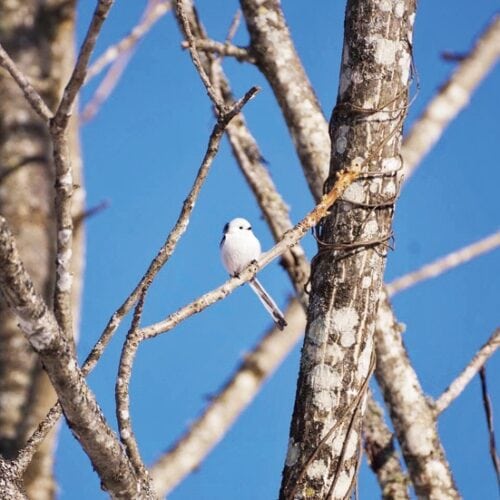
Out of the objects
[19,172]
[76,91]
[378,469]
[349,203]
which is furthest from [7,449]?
[76,91]

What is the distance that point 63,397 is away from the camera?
169cm

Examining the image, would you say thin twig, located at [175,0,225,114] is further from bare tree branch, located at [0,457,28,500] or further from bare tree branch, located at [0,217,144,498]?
bare tree branch, located at [0,457,28,500]

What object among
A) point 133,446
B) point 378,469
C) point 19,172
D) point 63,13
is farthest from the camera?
point 63,13

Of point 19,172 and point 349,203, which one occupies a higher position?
point 19,172

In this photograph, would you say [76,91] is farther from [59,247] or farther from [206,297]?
[206,297]

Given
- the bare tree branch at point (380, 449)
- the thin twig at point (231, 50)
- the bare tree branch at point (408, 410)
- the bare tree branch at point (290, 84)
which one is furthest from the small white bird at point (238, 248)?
the bare tree branch at point (380, 449)

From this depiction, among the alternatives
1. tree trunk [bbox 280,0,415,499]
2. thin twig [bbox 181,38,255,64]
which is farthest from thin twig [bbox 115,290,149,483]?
thin twig [bbox 181,38,255,64]

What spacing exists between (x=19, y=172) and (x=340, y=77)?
Result: 2016 mm

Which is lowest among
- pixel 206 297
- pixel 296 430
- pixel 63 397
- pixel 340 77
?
pixel 63 397

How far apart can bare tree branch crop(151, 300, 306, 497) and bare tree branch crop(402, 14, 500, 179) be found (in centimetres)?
108

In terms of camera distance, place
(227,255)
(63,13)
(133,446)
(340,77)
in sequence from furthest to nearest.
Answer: (63,13)
(227,255)
(340,77)
(133,446)

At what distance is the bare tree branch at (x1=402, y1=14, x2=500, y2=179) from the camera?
4777 millimetres

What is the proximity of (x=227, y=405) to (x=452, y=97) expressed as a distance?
85.2 inches

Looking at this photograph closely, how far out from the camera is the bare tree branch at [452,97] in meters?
4.78
